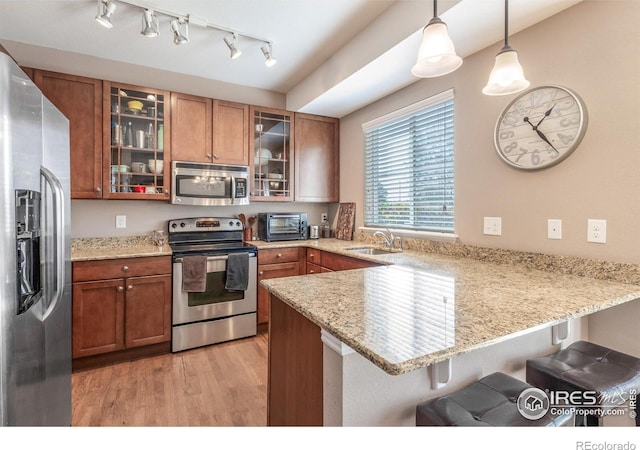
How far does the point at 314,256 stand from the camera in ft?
10.2

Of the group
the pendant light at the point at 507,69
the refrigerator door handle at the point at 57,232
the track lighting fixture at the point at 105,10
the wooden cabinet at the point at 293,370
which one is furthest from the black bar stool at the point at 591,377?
the track lighting fixture at the point at 105,10

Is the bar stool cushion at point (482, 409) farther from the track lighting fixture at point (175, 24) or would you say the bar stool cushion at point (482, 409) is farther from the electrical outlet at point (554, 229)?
the track lighting fixture at point (175, 24)

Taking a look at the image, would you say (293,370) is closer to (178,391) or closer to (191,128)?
(178,391)

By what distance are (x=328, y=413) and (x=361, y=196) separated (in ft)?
8.69

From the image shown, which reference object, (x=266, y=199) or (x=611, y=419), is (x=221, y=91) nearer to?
(x=266, y=199)

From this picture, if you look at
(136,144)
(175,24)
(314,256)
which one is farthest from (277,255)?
(175,24)

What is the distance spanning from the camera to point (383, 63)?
2.30m

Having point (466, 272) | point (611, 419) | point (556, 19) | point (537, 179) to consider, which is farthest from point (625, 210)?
point (556, 19)

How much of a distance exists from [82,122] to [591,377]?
3.52 metres

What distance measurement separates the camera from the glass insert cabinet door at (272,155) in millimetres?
3309

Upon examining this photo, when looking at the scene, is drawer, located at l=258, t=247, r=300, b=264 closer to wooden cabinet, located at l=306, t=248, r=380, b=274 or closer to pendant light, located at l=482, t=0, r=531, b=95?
wooden cabinet, located at l=306, t=248, r=380, b=274

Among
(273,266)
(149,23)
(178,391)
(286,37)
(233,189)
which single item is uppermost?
(286,37)

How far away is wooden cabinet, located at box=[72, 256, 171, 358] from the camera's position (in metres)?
2.34

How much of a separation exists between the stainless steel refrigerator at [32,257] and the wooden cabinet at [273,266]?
1.61 m
